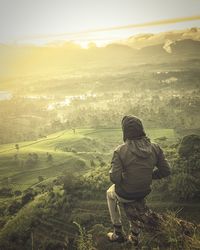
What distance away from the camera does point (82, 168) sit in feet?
102

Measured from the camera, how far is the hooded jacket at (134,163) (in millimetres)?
4719

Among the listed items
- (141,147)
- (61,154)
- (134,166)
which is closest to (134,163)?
(134,166)

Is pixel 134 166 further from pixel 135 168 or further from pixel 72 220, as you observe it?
pixel 72 220

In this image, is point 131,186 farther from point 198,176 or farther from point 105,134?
point 105,134

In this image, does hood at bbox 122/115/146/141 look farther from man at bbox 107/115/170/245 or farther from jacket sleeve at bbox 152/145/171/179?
jacket sleeve at bbox 152/145/171/179

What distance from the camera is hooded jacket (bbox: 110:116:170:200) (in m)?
4.72

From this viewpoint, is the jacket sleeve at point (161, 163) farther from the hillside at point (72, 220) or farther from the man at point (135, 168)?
the hillside at point (72, 220)

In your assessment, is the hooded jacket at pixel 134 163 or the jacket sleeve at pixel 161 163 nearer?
the hooded jacket at pixel 134 163

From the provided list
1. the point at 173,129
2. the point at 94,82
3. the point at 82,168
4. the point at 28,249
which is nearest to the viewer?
the point at 28,249

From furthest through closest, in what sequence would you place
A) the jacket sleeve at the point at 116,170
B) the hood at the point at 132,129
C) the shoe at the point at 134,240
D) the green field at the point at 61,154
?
the green field at the point at 61,154 < the shoe at the point at 134,240 < the hood at the point at 132,129 < the jacket sleeve at the point at 116,170

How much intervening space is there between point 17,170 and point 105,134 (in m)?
19.3

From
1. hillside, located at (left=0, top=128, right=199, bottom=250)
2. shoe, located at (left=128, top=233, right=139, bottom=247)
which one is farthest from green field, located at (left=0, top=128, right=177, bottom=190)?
shoe, located at (left=128, top=233, right=139, bottom=247)

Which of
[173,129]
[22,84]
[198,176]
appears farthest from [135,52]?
[198,176]

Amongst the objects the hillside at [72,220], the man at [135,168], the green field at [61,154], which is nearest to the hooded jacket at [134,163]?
the man at [135,168]
